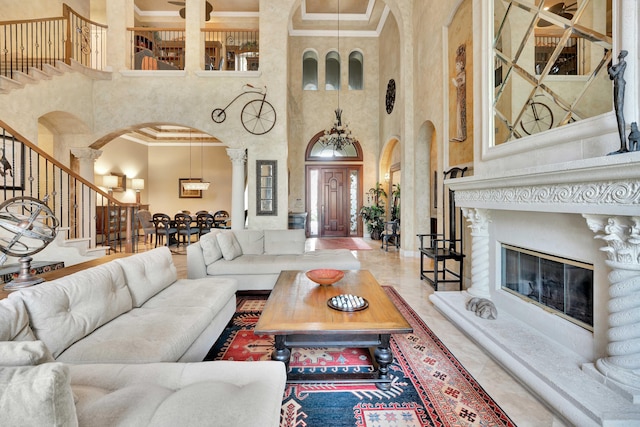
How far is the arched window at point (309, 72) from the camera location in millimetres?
9797

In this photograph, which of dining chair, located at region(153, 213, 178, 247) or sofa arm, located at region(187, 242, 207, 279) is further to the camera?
dining chair, located at region(153, 213, 178, 247)

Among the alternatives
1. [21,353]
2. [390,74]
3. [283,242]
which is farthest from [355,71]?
[21,353]

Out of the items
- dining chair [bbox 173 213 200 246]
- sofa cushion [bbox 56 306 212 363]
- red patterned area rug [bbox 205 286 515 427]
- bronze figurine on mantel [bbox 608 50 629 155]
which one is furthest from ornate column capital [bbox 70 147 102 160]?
bronze figurine on mantel [bbox 608 50 629 155]

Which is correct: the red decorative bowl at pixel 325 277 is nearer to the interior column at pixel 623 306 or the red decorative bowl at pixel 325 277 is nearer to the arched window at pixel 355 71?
the interior column at pixel 623 306

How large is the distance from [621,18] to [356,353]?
2.73 metres

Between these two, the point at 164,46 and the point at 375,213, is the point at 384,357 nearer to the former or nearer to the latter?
the point at 375,213

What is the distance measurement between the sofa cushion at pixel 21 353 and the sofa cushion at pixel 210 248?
8.68 ft

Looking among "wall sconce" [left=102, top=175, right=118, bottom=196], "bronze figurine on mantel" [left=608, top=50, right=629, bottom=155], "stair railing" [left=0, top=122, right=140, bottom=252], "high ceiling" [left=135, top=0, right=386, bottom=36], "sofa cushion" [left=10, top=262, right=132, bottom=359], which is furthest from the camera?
"high ceiling" [left=135, top=0, right=386, bottom=36]

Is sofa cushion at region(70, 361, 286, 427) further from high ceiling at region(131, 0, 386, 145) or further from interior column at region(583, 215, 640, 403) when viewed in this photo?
high ceiling at region(131, 0, 386, 145)

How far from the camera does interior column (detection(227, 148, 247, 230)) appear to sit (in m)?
6.32

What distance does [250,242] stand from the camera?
14.4ft

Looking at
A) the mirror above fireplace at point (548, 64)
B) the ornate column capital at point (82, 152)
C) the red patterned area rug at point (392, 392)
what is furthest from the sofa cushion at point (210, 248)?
the ornate column capital at point (82, 152)

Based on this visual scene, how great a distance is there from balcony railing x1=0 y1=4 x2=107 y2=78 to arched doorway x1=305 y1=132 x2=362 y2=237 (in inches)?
228

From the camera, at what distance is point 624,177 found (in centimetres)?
151
